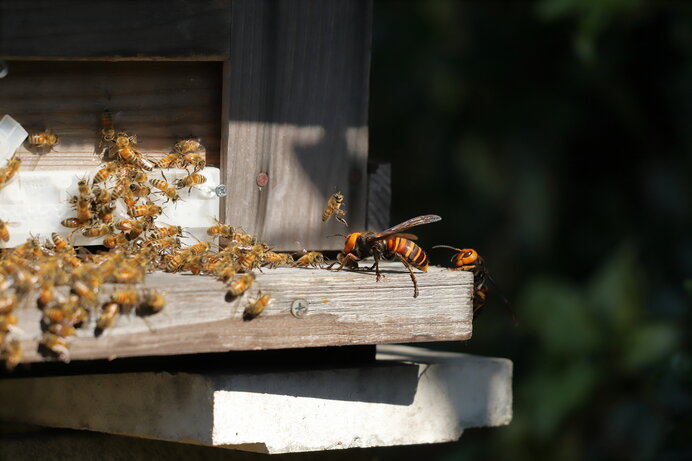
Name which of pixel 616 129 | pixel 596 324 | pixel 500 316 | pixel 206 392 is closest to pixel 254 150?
pixel 206 392

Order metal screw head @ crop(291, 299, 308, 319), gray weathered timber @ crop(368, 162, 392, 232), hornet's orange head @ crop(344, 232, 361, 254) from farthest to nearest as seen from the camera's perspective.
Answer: gray weathered timber @ crop(368, 162, 392, 232) → hornet's orange head @ crop(344, 232, 361, 254) → metal screw head @ crop(291, 299, 308, 319)

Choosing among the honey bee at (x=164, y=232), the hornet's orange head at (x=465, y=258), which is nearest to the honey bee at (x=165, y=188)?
the honey bee at (x=164, y=232)

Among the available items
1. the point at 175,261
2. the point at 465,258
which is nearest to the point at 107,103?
the point at 175,261

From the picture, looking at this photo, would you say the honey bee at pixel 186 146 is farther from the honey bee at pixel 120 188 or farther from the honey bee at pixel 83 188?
the honey bee at pixel 83 188

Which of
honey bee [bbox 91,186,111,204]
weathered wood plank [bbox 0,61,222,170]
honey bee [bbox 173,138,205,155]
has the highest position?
weathered wood plank [bbox 0,61,222,170]

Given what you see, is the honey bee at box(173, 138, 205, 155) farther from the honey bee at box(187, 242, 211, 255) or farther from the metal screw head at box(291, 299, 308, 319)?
the metal screw head at box(291, 299, 308, 319)

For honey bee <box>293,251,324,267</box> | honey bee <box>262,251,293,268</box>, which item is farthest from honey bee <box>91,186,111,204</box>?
honey bee <box>293,251,324,267</box>

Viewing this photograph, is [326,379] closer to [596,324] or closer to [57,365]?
[57,365]

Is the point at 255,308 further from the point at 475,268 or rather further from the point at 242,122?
the point at 475,268
